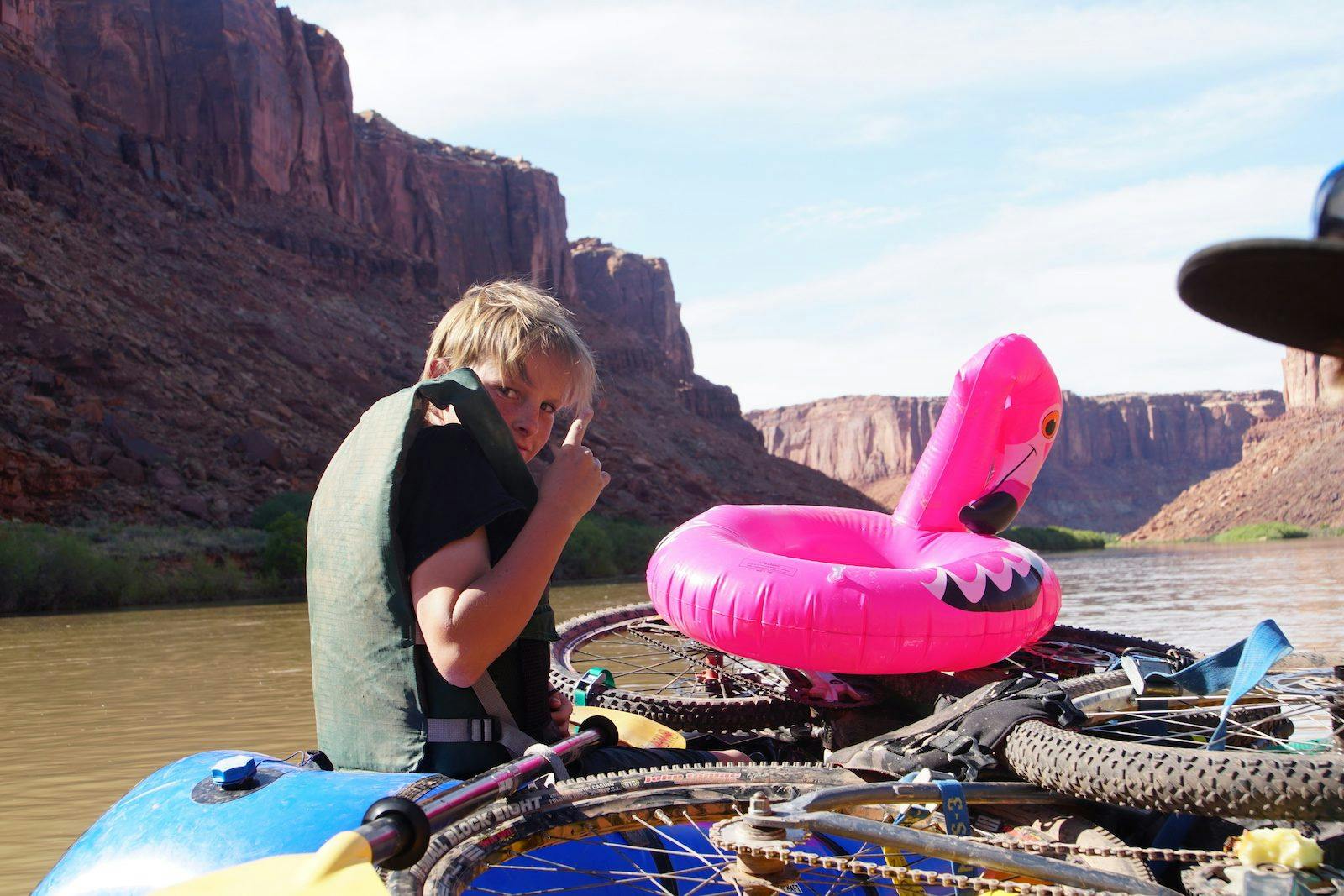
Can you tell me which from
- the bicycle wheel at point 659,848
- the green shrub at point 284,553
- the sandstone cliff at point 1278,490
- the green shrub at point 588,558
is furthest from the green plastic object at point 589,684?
the sandstone cliff at point 1278,490

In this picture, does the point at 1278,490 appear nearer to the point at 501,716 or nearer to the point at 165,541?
the point at 165,541

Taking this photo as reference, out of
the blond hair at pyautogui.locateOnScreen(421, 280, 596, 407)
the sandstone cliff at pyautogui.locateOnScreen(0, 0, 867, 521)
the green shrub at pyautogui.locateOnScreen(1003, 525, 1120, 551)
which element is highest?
the sandstone cliff at pyautogui.locateOnScreen(0, 0, 867, 521)

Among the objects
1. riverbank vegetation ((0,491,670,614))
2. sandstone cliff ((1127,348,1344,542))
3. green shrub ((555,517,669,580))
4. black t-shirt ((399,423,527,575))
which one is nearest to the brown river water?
riverbank vegetation ((0,491,670,614))

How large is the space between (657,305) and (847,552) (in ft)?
330

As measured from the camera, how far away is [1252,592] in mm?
20906

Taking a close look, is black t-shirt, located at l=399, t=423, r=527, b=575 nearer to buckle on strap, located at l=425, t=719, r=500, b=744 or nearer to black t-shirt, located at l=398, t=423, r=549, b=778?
black t-shirt, located at l=398, t=423, r=549, b=778

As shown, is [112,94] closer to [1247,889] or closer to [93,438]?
[93,438]

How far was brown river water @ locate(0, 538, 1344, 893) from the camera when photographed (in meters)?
6.52

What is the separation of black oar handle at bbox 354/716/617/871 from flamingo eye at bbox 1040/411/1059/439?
→ 4237mm

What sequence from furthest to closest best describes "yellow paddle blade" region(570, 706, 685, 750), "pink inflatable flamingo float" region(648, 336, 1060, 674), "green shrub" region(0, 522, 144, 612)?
1. "green shrub" region(0, 522, 144, 612)
2. "pink inflatable flamingo float" region(648, 336, 1060, 674)
3. "yellow paddle blade" region(570, 706, 685, 750)

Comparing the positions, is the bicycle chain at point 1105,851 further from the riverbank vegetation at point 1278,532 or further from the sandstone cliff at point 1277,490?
the sandstone cliff at point 1277,490

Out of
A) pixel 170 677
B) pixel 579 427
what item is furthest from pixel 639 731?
pixel 170 677

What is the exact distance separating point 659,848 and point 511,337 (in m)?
1.07

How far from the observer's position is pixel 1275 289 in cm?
101
